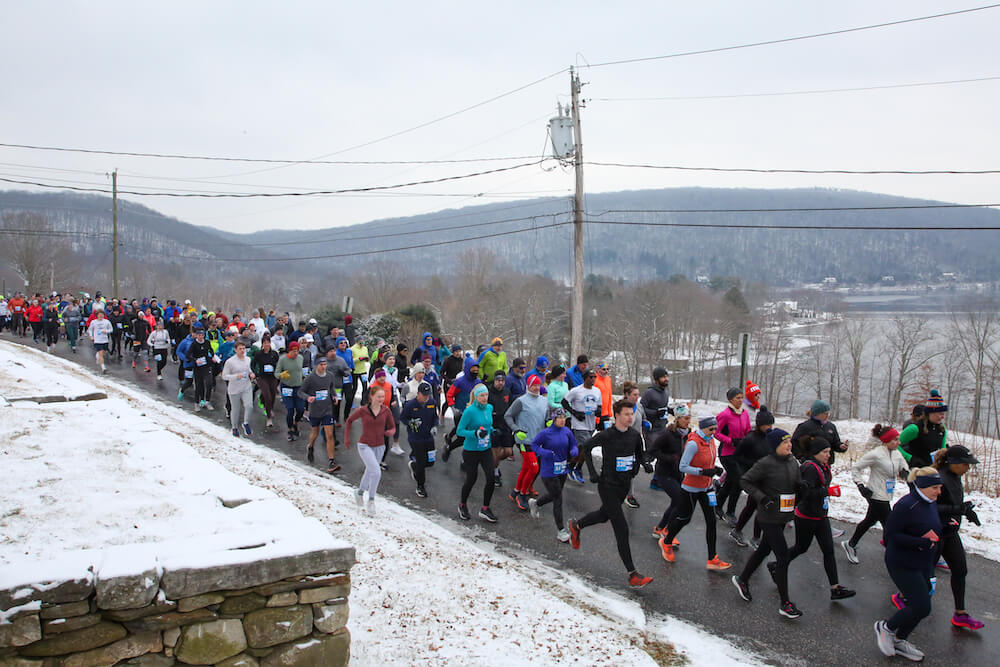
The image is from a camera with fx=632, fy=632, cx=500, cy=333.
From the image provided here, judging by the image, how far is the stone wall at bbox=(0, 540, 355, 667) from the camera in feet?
11.8

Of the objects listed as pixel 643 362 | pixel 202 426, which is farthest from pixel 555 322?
pixel 202 426

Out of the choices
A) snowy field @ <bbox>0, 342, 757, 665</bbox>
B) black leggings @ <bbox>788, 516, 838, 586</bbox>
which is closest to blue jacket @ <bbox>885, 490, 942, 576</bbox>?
black leggings @ <bbox>788, 516, 838, 586</bbox>

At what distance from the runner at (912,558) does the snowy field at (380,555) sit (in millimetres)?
1381

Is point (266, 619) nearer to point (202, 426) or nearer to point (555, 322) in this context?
point (202, 426)

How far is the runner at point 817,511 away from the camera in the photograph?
6371 millimetres

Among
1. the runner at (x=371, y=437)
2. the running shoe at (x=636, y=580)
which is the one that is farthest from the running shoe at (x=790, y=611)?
the runner at (x=371, y=437)

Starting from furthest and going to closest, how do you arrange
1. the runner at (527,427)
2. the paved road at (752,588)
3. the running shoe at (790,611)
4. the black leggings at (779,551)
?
the runner at (527,427) → the black leggings at (779,551) → the running shoe at (790,611) → the paved road at (752,588)

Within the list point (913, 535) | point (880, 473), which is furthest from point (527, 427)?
point (913, 535)

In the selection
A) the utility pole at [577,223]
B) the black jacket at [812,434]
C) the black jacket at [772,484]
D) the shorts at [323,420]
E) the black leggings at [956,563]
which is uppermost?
the utility pole at [577,223]

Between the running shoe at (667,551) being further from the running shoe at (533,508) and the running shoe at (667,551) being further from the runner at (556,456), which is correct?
the running shoe at (533,508)

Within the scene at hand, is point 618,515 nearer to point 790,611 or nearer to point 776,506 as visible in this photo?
point 776,506

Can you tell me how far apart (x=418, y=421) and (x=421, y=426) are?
9cm

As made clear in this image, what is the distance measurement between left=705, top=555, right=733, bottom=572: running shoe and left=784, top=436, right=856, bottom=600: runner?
933 millimetres

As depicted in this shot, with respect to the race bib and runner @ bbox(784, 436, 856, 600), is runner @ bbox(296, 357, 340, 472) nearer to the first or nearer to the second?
the race bib
